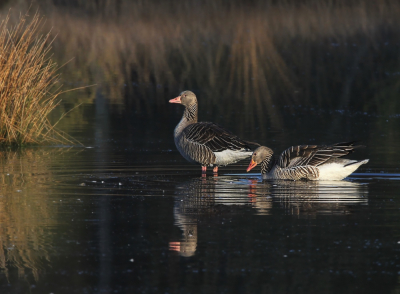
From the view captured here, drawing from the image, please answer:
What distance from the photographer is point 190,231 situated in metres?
7.94

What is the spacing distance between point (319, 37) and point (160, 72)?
13249mm

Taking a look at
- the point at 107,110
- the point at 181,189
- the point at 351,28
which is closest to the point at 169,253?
the point at 181,189

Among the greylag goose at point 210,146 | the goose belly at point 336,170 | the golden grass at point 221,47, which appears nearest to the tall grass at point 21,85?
the greylag goose at point 210,146

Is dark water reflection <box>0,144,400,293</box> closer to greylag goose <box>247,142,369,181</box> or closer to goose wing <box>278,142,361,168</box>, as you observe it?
greylag goose <box>247,142,369,181</box>

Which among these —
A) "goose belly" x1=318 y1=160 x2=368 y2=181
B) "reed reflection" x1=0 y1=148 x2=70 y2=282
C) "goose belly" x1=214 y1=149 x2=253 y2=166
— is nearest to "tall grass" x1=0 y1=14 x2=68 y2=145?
"reed reflection" x1=0 y1=148 x2=70 y2=282

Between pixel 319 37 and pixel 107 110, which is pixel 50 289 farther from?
pixel 319 37

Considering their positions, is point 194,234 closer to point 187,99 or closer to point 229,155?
point 229,155

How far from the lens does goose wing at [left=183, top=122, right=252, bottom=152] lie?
1275 cm

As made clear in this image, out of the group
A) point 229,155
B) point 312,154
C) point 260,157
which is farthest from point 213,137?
point 312,154

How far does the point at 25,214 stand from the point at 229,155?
15.4ft

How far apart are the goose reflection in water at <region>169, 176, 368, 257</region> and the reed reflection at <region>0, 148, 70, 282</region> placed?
4.26 ft

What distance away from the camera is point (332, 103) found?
72.4 feet

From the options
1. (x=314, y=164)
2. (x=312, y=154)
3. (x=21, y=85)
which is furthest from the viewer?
(x=21, y=85)

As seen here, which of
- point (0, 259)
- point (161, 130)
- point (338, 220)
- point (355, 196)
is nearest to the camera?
point (0, 259)
